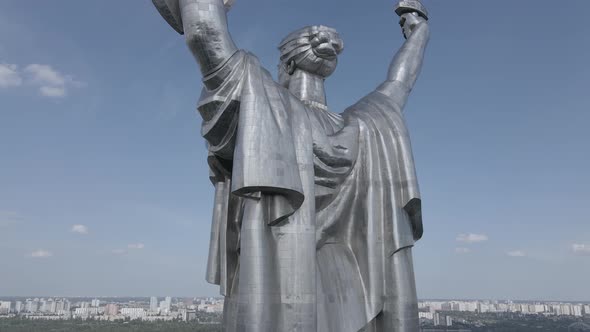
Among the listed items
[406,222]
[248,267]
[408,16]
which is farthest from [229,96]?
[408,16]

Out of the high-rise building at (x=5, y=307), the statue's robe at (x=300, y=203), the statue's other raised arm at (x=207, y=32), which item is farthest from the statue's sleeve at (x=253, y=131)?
the high-rise building at (x=5, y=307)

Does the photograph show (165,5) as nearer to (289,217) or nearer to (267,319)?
(289,217)

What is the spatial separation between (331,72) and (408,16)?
2.55 metres

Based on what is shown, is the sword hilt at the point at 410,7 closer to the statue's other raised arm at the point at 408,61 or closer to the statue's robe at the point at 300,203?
the statue's other raised arm at the point at 408,61

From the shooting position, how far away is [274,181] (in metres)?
5.76

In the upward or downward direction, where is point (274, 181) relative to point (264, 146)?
downward

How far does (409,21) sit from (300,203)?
5085 millimetres

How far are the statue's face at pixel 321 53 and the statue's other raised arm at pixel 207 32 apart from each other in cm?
171

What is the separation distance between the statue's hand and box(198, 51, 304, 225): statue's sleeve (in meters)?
4.04

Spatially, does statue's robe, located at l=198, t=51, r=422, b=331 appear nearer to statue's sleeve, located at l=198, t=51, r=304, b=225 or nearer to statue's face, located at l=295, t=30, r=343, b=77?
statue's sleeve, located at l=198, t=51, r=304, b=225

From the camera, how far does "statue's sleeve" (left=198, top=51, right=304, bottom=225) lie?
5.77 meters

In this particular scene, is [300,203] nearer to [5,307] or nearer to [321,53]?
[321,53]

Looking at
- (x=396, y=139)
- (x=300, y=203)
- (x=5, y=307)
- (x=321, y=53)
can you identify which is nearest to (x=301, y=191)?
(x=300, y=203)

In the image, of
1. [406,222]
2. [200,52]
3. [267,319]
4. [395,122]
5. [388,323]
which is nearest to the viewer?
[267,319]
